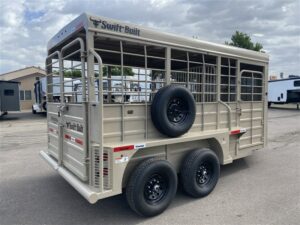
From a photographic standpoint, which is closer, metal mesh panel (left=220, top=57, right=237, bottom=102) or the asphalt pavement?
the asphalt pavement

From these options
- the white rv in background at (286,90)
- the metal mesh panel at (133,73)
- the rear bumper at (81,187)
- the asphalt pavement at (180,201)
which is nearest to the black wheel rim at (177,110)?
the metal mesh panel at (133,73)

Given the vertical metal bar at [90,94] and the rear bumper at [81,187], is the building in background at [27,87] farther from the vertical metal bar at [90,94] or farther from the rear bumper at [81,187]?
the vertical metal bar at [90,94]

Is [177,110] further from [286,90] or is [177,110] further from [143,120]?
[286,90]

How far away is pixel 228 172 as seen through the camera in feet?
17.3

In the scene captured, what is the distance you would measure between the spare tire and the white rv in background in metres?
23.5

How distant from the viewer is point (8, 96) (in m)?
17.5

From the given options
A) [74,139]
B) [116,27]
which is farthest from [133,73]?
[74,139]

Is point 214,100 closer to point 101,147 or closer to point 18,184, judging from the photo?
point 101,147

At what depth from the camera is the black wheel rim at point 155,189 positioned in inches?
135

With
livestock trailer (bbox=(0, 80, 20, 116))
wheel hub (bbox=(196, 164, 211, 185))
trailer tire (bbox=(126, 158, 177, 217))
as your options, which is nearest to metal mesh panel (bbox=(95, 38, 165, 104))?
trailer tire (bbox=(126, 158, 177, 217))

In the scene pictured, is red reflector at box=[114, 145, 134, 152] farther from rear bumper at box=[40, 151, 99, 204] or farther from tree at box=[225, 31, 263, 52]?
tree at box=[225, 31, 263, 52]

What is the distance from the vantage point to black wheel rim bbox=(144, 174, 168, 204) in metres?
3.43

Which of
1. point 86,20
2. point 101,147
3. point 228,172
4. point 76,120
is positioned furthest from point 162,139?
point 228,172

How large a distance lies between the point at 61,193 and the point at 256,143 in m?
4.25
